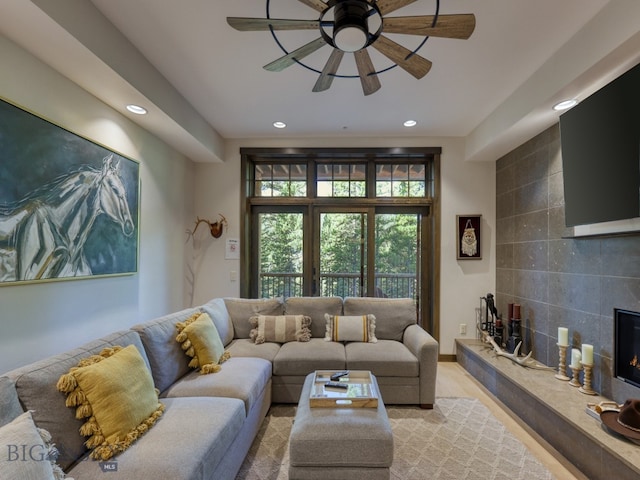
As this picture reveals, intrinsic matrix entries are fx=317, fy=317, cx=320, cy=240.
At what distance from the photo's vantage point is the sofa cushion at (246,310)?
3.30 metres

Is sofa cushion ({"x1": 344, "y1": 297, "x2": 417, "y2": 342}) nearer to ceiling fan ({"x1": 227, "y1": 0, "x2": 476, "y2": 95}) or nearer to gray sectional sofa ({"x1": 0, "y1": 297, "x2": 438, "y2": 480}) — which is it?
gray sectional sofa ({"x1": 0, "y1": 297, "x2": 438, "y2": 480})

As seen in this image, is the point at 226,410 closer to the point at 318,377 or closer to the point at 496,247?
the point at 318,377

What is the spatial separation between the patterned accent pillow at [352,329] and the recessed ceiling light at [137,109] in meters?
2.58

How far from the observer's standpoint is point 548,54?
2.36m

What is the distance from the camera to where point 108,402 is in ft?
4.65

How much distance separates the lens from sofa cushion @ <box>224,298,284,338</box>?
130 inches

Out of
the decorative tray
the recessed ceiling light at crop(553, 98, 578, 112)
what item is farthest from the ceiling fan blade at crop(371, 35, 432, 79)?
the decorative tray

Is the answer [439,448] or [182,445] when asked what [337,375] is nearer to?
[439,448]

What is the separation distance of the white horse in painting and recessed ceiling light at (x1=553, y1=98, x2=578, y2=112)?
366 centimetres

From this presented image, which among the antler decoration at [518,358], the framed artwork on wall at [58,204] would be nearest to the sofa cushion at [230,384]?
the framed artwork on wall at [58,204]

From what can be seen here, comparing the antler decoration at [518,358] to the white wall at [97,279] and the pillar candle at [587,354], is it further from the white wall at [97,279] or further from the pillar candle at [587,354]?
the white wall at [97,279]

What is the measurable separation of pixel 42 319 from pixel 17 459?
4.32 ft

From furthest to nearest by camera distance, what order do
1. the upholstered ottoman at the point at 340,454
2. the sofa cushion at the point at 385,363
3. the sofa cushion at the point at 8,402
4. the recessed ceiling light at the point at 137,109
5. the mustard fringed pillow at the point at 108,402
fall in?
the sofa cushion at the point at 385,363 → the recessed ceiling light at the point at 137,109 → the upholstered ottoman at the point at 340,454 → the mustard fringed pillow at the point at 108,402 → the sofa cushion at the point at 8,402

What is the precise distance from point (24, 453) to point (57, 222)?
1.57 metres
